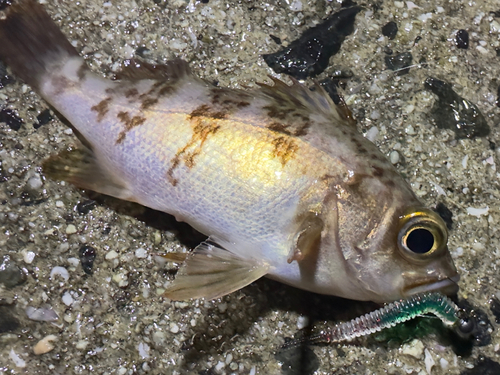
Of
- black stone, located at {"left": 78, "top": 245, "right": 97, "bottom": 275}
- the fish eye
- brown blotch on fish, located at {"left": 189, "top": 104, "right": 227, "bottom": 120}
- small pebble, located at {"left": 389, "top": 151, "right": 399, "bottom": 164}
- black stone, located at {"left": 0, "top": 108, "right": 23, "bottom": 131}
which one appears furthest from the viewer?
small pebble, located at {"left": 389, "top": 151, "right": 399, "bottom": 164}

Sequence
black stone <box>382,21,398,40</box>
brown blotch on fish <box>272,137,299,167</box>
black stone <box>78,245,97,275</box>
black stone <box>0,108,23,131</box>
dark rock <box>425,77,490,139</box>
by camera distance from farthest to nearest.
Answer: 1. black stone <box>382,21,398,40</box>
2. dark rock <box>425,77,490,139</box>
3. black stone <box>0,108,23,131</box>
4. black stone <box>78,245,97,275</box>
5. brown blotch on fish <box>272,137,299,167</box>

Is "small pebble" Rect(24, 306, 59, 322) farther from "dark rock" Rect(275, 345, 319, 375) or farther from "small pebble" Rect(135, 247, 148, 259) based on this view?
"dark rock" Rect(275, 345, 319, 375)

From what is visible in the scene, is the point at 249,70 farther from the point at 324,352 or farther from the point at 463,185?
the point at 324,352

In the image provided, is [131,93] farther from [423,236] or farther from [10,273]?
[423,236]

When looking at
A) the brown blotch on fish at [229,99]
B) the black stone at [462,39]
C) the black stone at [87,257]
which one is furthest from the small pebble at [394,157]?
the black stone at [87,257]

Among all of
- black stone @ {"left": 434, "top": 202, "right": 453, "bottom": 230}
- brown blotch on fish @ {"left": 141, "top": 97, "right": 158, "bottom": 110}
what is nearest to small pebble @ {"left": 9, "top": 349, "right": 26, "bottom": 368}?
brown blotch on fish @ {"left": 141, "top": 97, "right": 158, "bottom": 110}

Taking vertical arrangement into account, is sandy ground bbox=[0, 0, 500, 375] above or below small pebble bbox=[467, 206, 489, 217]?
above

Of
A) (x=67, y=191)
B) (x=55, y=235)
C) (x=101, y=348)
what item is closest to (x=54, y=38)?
(x=67, y=191)
